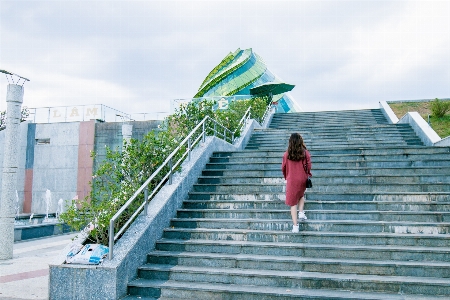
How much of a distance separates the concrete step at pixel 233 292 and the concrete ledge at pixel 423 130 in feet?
23.3

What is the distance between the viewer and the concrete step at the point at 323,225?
575 centimetres

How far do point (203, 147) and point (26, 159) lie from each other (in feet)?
59.9

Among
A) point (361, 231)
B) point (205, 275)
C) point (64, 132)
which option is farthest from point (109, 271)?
point (64, 132)

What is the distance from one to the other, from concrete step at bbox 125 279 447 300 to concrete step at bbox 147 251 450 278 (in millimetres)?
405

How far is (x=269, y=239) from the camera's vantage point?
598 centimetres

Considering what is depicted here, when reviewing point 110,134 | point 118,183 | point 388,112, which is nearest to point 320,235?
Result: point 118,183

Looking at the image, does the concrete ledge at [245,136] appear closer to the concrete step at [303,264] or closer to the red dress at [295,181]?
the red dress at [295,181]

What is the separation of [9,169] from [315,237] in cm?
707

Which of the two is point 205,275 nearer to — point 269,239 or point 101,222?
point 269,239

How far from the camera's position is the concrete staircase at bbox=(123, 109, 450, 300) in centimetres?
486

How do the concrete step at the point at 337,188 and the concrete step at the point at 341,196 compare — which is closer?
the concrete step at the point at 341,196

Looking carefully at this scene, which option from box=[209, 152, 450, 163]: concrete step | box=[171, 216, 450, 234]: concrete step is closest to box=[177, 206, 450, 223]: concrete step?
box=[171, 216, 450, 234]: concrete step

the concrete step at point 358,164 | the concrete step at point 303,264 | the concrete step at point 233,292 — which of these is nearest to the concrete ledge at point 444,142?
the concrete step at point 358,164

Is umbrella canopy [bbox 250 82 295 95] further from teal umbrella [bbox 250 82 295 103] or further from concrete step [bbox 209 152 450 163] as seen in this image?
concrete step [bbox 209 152 450 163]
